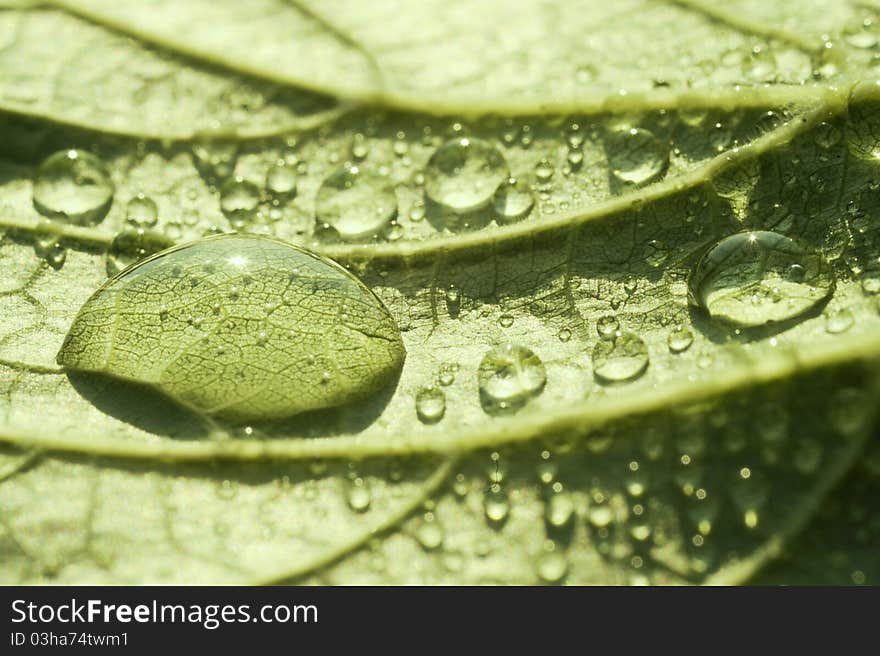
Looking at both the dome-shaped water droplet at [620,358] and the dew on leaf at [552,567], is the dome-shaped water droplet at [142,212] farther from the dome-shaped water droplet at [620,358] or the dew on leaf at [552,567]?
the dew on leaf at [552,567]

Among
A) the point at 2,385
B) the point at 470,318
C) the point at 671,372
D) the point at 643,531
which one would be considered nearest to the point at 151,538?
the point at 2,385

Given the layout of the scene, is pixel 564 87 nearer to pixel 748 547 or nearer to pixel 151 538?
pixel 748 547

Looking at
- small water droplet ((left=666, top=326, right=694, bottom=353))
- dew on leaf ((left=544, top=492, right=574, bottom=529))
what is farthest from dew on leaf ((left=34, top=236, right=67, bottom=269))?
small water droplet ((left=666, top=326, right=694, bottom=353))

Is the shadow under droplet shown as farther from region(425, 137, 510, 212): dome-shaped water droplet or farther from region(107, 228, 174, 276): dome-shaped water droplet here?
region(425, 137, 510, 212): dome-shaped water droplet

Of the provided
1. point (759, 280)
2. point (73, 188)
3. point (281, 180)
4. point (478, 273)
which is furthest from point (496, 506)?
point (73, 188)

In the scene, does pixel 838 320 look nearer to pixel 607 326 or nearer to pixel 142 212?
pixel 607 326

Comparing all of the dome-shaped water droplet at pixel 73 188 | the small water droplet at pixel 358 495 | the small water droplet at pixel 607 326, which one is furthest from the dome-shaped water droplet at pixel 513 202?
the dome-shaped water droplet at pixel 73 188
